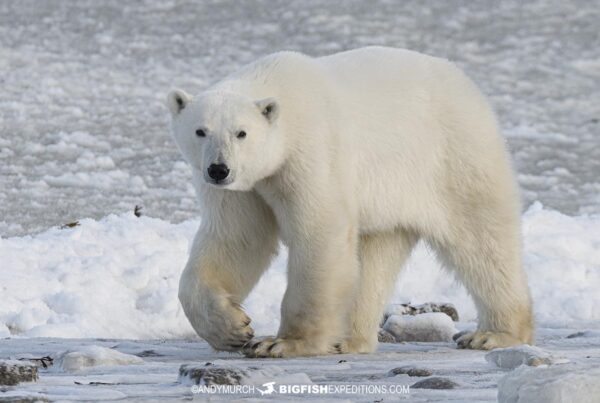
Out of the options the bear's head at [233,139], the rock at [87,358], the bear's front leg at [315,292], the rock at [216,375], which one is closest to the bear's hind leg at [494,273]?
the bear's front leg at [315,292]

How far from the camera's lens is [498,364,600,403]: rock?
2.61 meters

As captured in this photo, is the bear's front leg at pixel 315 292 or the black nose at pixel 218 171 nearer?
the black nose at pixel 218 171

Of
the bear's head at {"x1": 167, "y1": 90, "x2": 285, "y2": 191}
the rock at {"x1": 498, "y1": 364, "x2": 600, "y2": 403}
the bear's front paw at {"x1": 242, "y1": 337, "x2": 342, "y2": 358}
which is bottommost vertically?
the rock at {"x1": 498, "y1": 364, "x2": 600, "y2": 403}

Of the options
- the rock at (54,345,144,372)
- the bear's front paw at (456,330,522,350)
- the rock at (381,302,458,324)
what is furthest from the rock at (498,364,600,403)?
the rock at (381,302,458,324)

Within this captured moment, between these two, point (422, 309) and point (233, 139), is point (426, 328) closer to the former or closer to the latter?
point (422, 309)

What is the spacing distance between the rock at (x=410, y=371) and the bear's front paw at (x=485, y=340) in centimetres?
134

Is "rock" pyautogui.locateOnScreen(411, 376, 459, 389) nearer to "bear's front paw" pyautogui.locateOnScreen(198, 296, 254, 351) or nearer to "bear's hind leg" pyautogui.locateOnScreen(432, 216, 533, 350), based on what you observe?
"bear's front paw" pyautogui.locateOnScreen(198, 296, 254, 351)

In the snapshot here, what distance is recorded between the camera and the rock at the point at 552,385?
261 cm

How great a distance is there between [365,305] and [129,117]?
651cm

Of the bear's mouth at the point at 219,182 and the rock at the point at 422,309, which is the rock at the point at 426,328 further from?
the bear's mouth at the point at 219,182

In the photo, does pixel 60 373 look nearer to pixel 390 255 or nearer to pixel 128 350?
pixel 128 350

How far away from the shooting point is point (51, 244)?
22.1 ft

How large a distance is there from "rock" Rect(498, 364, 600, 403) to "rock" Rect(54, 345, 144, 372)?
1.55 metres

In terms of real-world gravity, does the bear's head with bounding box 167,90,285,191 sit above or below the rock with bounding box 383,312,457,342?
above
